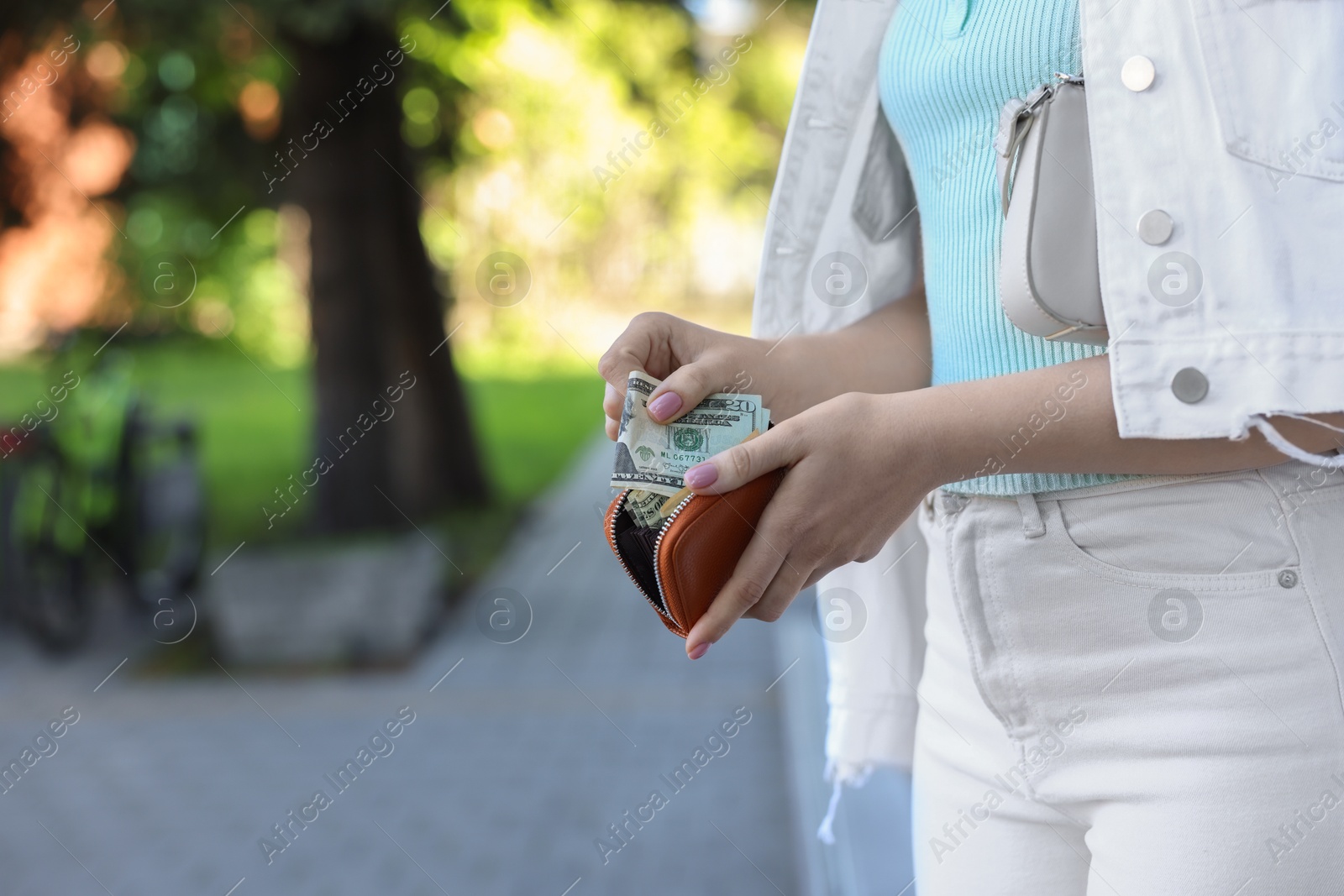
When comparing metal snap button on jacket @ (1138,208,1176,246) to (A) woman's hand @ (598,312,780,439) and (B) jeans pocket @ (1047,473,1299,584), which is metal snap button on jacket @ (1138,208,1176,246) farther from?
(A) woman's hand @ (598,312,780,439)

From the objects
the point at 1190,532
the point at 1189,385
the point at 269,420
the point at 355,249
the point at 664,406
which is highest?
the point at 269,420

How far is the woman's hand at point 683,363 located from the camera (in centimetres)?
121

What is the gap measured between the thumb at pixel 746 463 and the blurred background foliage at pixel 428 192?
4.44 m

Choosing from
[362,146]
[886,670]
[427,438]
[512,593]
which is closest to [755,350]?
[886,670]

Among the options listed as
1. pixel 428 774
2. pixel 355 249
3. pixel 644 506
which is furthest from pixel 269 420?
pixel 644 506

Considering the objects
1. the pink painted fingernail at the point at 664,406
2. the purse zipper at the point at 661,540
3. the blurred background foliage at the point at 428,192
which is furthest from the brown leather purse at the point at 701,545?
the blurred background foliage at the point at 428,192

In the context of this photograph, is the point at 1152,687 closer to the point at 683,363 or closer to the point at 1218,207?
the point at 1218,207

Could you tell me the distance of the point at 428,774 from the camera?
454 cm

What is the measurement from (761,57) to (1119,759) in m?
13.6

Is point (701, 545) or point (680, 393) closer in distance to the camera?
point (701, 545)

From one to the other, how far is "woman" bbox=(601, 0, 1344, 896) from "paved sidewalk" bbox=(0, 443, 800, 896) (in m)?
2.69

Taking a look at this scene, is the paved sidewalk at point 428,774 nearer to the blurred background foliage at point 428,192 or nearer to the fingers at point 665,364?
the blurred background foliage at point 428,192

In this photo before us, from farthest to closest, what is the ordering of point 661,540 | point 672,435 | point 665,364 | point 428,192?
1. point 428,192
2. point 665,364
3. point 672,435
4. point 661,540

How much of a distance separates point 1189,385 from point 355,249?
6833mm
